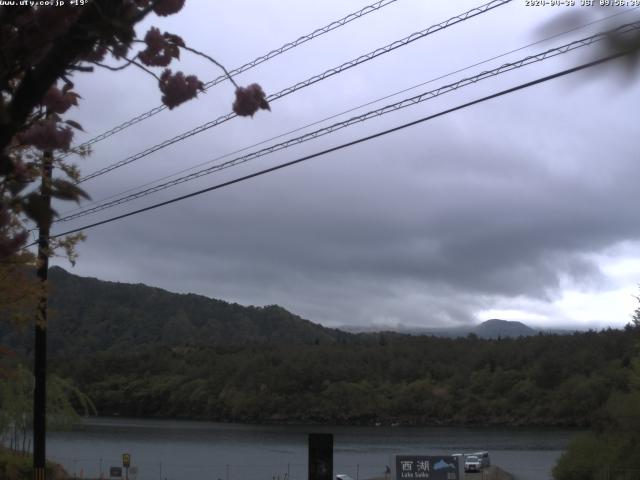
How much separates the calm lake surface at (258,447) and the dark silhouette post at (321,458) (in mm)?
27008

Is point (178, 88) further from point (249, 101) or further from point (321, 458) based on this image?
point (321, 458)

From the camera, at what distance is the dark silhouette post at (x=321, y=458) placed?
56.9 feet

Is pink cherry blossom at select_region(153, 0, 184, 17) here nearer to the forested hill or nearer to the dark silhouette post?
the dark silhouette post

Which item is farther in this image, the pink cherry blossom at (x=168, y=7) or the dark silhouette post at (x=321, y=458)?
the dark silhouette post at (x=321, y=458)

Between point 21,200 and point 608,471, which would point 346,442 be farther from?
point 21,200

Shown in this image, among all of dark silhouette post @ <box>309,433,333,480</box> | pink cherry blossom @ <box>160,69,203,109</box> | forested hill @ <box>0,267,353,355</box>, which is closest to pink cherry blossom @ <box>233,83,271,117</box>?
pink cherry blossom @ <box>160,69,203,109</box>

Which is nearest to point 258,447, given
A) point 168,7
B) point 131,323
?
point 168,7

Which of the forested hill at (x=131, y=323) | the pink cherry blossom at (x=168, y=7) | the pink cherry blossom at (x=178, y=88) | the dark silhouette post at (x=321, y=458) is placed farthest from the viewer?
the forested hill at (x=131, y=323)

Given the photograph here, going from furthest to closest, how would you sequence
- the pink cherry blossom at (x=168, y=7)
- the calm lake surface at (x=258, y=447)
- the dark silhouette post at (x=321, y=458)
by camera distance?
the calm lake surface at (x=258, y=447)
the dark silhouette post at (x=321, y=458)
the pink cherry blossom at (x=168, y=7)

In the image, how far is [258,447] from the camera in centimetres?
8100

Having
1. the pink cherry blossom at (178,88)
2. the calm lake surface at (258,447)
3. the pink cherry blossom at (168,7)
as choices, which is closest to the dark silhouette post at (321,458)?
the pink cherry blossom at (178,88)

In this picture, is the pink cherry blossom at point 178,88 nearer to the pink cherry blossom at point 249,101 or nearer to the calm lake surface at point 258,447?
the pink cherry blossom at point 249,101

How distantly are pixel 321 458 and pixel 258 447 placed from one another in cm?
6561

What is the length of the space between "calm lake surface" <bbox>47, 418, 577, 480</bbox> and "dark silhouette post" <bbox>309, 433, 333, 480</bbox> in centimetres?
2701
